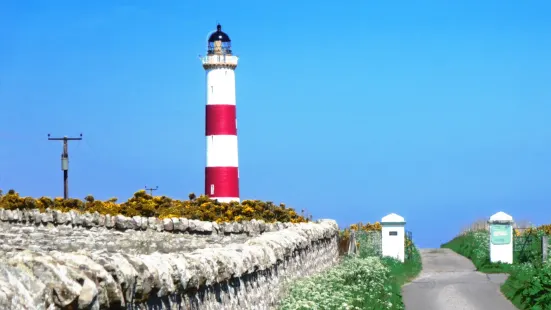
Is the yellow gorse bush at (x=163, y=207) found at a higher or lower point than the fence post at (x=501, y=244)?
higher

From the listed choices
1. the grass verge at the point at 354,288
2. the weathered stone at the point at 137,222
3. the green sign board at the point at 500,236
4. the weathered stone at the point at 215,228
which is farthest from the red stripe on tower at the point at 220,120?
the weathered stone at the point at 137,222

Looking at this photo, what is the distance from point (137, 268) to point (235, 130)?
3451 cm

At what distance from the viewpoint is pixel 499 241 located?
30.1 m

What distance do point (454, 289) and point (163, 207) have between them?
7.51m

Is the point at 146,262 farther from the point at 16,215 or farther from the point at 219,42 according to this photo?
the point at 219,42

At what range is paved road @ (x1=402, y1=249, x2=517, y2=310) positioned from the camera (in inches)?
858

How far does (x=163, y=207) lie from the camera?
Result: 1033 inches

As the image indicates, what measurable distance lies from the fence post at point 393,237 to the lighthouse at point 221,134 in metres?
10.1

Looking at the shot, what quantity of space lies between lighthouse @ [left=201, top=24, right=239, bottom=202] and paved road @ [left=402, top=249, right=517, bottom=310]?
38.5ft

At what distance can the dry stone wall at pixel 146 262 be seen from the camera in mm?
5785

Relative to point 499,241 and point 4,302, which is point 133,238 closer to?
point 499,241

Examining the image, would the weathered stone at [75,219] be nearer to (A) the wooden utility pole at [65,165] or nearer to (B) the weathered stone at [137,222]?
(B) the weathered stone at [137,222]

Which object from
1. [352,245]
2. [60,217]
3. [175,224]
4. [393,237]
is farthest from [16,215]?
[352,245]

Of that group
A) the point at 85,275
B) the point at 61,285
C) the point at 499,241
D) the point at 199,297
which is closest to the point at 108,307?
the point at 85,275
